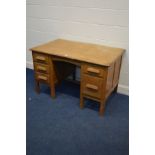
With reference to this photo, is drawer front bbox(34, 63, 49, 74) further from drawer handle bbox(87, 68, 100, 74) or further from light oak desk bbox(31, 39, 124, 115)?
drawer handle bbox(87, 68, 100, 74)

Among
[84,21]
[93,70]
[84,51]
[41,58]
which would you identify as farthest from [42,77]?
[84,21]

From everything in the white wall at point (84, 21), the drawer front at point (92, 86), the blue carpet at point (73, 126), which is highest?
the white wall at point (84, 21)

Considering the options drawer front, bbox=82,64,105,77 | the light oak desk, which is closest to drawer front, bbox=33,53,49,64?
the light oak desk

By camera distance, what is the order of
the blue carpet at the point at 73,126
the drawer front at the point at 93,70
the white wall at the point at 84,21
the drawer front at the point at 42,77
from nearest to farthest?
the blue carpet at the point at 73,126 < the drawer front at the point at 93,70 < the white wall at the point at 84,21 < the drawer front at the point at 42,77

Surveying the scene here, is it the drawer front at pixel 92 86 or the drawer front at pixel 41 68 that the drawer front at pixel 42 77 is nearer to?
the drawer front at pixel 41 68

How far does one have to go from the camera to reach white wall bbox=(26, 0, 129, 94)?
222 centimetres

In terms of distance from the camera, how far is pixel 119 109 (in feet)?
7.40

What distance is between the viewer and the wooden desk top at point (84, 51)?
195 cm

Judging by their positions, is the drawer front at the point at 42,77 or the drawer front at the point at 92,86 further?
the drawer front at the point at 42,77

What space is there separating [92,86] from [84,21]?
3.12 feet

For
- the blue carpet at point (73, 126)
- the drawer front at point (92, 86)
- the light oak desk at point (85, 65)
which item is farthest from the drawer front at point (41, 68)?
the drawer front at point (92, 86)
